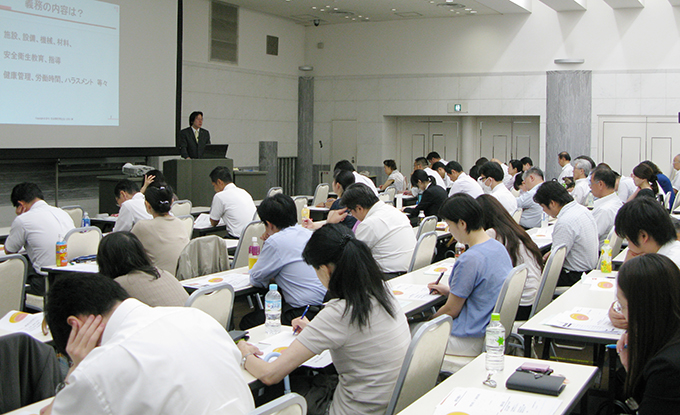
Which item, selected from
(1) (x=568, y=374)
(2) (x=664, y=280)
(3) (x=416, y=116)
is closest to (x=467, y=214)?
(1) (x=568, y=374)

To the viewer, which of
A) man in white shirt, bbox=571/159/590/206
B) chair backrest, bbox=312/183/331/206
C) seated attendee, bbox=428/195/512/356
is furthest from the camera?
chair backrest, bbox=312/183/331/206

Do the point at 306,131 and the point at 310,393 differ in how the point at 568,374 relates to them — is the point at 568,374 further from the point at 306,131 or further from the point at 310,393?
the point at 306,131

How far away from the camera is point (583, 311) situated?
12.3 feet

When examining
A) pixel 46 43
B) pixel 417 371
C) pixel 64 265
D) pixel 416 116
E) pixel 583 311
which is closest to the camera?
pixel 417 371

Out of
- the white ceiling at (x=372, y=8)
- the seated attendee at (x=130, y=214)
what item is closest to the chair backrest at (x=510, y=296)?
the seated attendee at (x=130, y=214)

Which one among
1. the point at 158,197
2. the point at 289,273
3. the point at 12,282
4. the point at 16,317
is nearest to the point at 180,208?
the point at 158,197

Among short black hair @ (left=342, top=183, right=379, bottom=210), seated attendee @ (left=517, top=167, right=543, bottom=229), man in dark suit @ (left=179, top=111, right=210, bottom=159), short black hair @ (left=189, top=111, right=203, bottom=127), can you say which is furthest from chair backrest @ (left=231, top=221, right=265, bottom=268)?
short black hair @ (left=189, top=111, right=203, bottom=127)

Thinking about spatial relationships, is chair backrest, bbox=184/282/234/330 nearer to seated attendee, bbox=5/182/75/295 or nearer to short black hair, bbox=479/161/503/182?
seated attendee, bbox=5/182/75/295

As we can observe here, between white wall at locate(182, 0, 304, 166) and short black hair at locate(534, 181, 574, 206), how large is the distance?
9.05 meters

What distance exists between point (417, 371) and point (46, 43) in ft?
27.9

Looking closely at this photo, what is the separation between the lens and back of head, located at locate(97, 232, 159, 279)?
10.7ft

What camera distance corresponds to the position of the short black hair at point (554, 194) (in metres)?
5.30

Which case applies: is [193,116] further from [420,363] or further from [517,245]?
[420,363]

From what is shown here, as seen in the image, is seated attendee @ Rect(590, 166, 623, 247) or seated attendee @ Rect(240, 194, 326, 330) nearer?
seated attendee @ Rect(240, 194, 326, 330)
